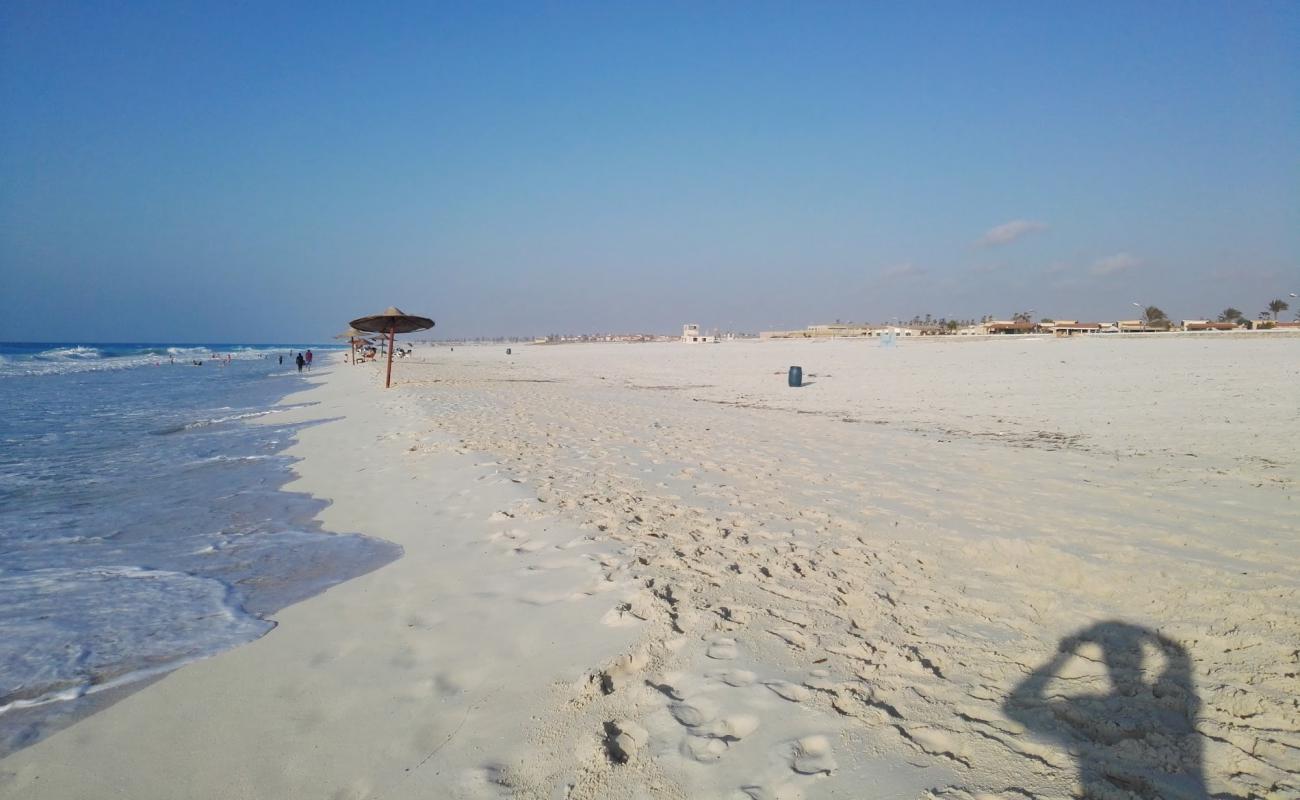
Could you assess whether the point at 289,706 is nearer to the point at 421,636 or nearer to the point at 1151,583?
the point at 421,636

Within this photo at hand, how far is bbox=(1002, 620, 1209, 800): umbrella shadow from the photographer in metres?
1.91

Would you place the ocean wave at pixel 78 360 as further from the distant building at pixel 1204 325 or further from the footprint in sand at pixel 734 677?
the distant building at pixel 1204 325

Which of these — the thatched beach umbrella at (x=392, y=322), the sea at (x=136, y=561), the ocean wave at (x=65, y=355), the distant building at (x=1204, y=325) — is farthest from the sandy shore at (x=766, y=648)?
the ocean wave at (x=65, y=355)

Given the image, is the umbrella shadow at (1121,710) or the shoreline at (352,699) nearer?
the umbrella shadow at (1121,710)

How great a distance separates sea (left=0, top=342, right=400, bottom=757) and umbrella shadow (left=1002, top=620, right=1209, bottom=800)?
12.4ft

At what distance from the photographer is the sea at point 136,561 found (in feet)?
9.05

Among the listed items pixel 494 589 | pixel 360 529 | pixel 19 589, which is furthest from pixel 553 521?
pixel 19 589

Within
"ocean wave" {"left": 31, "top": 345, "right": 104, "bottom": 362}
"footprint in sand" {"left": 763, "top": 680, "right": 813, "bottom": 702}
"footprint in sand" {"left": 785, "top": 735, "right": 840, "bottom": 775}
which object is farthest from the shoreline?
"ocean wave" {"left": 31, "top": 345, "right": 104, "bottom": 362}

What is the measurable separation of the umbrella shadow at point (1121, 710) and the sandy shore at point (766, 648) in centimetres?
1

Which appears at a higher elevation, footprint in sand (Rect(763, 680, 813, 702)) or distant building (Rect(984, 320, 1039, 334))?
distant building (Rect(984, 320, 1039, 334))

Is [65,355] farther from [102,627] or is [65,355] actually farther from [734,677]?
[734,677]

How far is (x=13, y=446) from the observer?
9117mm

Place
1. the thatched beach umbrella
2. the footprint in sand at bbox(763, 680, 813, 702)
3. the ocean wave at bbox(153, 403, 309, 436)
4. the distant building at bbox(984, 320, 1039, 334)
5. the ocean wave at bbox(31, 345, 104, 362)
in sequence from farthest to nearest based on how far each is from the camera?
the distant building at bbox(984, 320, 1039, 334) → the ocean wave at bbox(31, 345, 104, 362) → the thatched beach umbrella → the ocean wave at bbox(153, 403, 309, 436) → the footprint in sand at bbox(763, 680, 813, 702)

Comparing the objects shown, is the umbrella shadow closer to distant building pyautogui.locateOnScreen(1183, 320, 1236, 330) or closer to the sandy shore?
the sandy shore
